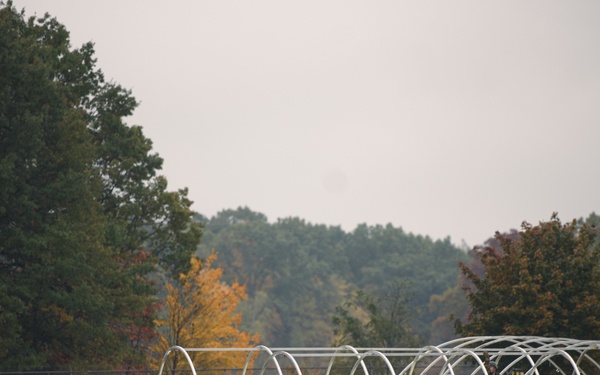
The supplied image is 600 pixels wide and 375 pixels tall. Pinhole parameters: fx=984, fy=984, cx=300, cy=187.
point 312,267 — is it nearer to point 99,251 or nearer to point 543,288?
point 99,251

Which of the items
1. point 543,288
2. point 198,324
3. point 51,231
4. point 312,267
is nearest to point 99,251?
point 51,231

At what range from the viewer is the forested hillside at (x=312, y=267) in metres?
105

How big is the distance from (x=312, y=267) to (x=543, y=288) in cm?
8126

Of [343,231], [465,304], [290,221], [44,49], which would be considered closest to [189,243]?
[44,49]

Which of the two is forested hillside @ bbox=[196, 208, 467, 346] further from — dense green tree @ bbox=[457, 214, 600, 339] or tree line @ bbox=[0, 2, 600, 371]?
dense green tree @ bbox=[457, 214, 600, 339]

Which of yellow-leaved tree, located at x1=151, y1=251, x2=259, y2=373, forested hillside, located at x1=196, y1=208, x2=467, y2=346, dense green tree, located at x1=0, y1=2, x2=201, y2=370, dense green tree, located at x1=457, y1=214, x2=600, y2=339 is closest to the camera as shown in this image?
dense green tree, located at x1=457, y1=214, x2=600, y2=339

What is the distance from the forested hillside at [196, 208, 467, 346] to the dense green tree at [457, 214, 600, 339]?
59.4 m

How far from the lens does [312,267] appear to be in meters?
115

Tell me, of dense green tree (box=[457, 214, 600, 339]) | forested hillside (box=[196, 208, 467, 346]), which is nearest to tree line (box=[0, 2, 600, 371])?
dense green tree (box=[457, 214, 600, 339])

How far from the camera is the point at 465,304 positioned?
3834 inches

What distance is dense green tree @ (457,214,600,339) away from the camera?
32.9 meters

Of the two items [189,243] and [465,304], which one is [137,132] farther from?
[465,304]

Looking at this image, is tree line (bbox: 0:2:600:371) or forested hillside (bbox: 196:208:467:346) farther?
forested hillside (bbox: 196:208:467:346)

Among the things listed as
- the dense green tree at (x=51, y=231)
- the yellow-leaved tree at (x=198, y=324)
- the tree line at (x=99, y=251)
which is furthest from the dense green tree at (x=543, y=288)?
the yellow-leaved tree at (x=198, y=324)
